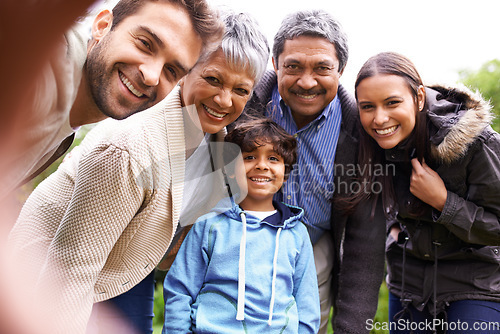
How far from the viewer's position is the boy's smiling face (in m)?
0.79

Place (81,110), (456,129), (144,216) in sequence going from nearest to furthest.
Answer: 1. (81,110)
2. (144,216)
3. (456,129)

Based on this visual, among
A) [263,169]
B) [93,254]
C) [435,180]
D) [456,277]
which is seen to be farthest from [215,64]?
[456,277]

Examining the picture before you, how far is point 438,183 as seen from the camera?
2.59 feet

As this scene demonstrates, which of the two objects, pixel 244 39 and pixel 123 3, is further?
pixel 244 39

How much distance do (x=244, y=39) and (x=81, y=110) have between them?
310 millimetres

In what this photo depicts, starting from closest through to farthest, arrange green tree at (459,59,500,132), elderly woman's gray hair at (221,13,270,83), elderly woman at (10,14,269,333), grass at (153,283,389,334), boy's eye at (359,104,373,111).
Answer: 1. elderly woman at (10,14,269,333)
2. elderly woman's gray hair at (221,13,270,83)
3. boy's eye at (359,104,373,111)
4. green tree at (459,59,500,132)
5. grass at (153,283,389,334)

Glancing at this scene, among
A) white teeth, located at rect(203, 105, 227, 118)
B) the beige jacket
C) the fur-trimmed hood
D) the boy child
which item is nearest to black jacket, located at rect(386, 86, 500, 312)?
the fur-trimmed hood

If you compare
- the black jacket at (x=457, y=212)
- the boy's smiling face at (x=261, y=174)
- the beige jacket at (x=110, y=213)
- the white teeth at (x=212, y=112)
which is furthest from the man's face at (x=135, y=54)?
the black jacket at (x=457, y=212)

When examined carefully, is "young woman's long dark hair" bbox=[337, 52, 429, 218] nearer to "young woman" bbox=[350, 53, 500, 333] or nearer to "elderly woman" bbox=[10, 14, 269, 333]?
"young woman" bbox=[350, 53, 500, 333]

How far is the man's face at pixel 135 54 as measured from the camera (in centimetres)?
45

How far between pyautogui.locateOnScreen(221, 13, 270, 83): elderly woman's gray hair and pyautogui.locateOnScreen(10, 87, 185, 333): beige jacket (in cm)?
11

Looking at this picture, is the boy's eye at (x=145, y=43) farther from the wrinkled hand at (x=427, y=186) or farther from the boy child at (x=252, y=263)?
the wrinkled hand at (x=427, y=186)

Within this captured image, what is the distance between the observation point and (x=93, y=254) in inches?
22.0

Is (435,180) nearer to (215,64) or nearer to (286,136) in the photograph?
(286,136)
